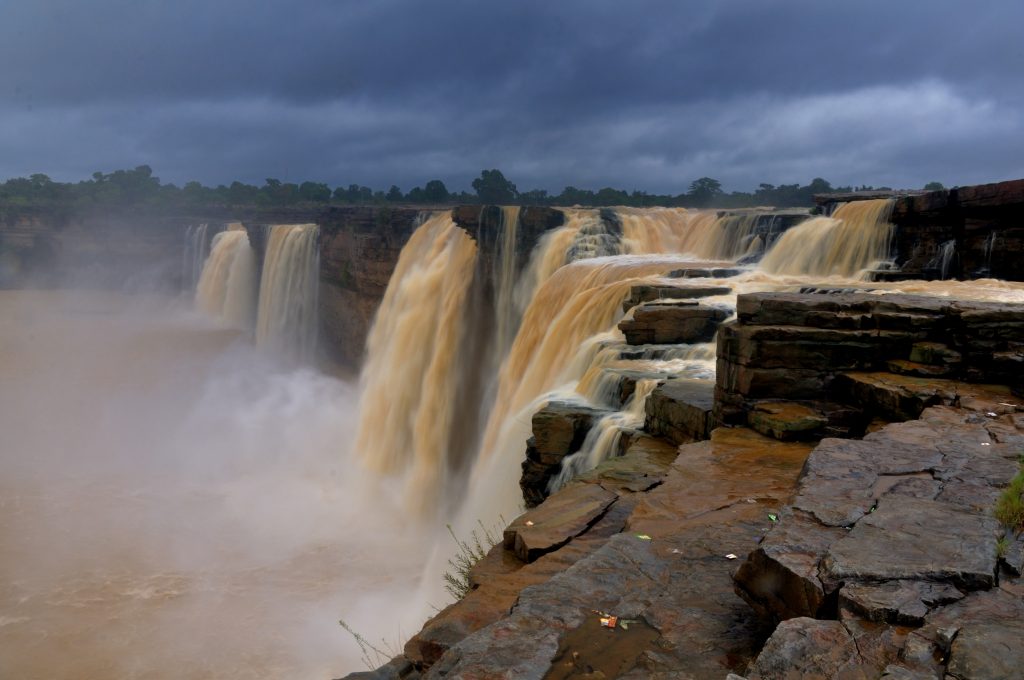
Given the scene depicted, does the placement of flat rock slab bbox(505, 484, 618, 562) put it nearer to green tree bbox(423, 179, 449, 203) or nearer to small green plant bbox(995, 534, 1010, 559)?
small green plant bbox(995, 534, 1010, 559)

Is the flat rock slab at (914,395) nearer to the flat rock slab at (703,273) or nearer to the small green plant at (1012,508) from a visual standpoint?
the small green plant at (1012,508)

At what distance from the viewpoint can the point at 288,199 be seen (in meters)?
77.6

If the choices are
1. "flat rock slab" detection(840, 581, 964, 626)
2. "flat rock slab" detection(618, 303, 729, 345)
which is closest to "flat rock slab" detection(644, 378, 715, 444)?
"flat rock slab" detection(618, 303, 729, 345)

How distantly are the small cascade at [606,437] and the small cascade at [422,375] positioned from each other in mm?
8451

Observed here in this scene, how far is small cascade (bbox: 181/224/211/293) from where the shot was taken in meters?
42.9

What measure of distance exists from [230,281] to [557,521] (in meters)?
35.2

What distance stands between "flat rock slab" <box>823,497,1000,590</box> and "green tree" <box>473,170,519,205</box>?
5304 cm

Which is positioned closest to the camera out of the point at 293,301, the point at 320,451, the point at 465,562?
the point at 465,562

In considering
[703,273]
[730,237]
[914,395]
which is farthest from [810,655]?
[730,237]

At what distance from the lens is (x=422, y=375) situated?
19.4 meters

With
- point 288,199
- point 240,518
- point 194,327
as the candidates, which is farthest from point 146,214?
point 240,518

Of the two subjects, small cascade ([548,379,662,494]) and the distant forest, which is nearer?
small cascade ([548,379,662,494])

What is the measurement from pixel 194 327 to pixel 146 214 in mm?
18395

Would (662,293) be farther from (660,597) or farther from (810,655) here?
(810,655)
